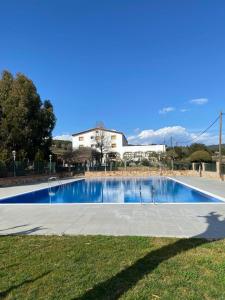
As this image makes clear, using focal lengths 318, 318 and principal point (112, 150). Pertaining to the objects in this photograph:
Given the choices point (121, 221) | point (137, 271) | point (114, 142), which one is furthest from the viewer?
point (114, 142)

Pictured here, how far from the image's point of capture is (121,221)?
739cm

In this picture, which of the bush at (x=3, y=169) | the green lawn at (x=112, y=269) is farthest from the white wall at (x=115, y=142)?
the green lawn at (x=112, y=269)

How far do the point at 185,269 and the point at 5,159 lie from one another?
2281cm

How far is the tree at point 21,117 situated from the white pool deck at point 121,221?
17598 mm

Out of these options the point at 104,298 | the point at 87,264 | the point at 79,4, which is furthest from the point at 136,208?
the point at 79,4

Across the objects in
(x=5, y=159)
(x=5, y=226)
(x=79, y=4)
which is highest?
(x=79, y=4)

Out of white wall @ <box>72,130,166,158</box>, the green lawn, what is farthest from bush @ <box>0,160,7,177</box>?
white wall @ <box>72,130,166,158</box>

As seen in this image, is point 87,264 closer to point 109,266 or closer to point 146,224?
point 109,266

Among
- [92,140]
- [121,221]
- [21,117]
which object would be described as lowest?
[121,221]

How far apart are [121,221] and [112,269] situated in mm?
3534

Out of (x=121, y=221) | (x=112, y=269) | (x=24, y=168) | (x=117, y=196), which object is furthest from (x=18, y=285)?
(x=24, y=168)

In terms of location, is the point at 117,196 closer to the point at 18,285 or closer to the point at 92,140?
the point at 18,285

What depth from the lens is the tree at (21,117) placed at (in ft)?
86.2

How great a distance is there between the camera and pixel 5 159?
2472cm
